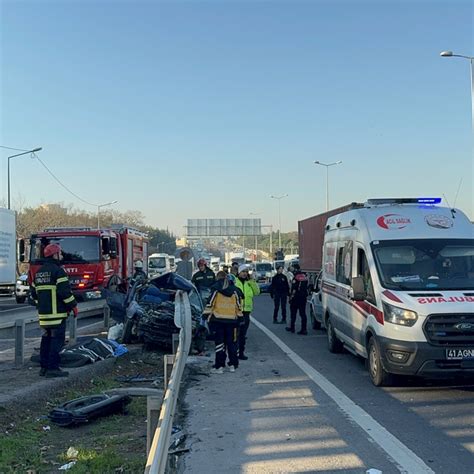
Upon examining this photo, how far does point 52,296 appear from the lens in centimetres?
866

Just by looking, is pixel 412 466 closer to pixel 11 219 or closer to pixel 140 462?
pixel 140 462

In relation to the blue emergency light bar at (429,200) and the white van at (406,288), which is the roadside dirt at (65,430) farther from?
the blue emergency light bar at (429,200)

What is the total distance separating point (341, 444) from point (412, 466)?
82 cm

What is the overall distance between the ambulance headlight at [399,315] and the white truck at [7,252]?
20.2 m

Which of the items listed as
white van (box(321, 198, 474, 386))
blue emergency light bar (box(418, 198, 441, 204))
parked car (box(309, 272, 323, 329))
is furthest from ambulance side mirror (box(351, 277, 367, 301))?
parked car (box(309, 272, 323, 329))

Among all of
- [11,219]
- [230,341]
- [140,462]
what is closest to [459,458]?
[140,462]

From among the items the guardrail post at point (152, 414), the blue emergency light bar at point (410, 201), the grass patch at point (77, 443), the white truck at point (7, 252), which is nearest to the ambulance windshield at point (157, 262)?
the white truck at point (7, 252)

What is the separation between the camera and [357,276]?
363 inches

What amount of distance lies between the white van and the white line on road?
2.38ft

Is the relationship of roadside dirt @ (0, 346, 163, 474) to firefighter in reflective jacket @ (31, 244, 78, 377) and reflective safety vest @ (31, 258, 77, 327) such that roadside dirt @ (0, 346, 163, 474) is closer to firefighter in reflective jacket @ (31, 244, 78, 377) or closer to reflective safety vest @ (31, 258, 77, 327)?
firefighter in reflective jacket @ (31, 244, 78, 377)

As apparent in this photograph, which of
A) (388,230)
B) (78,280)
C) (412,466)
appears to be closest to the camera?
(412,466)

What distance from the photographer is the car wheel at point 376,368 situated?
802cm

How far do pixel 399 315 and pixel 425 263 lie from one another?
131 cm

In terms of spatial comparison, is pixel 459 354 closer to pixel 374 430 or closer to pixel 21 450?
pixel 374 430
